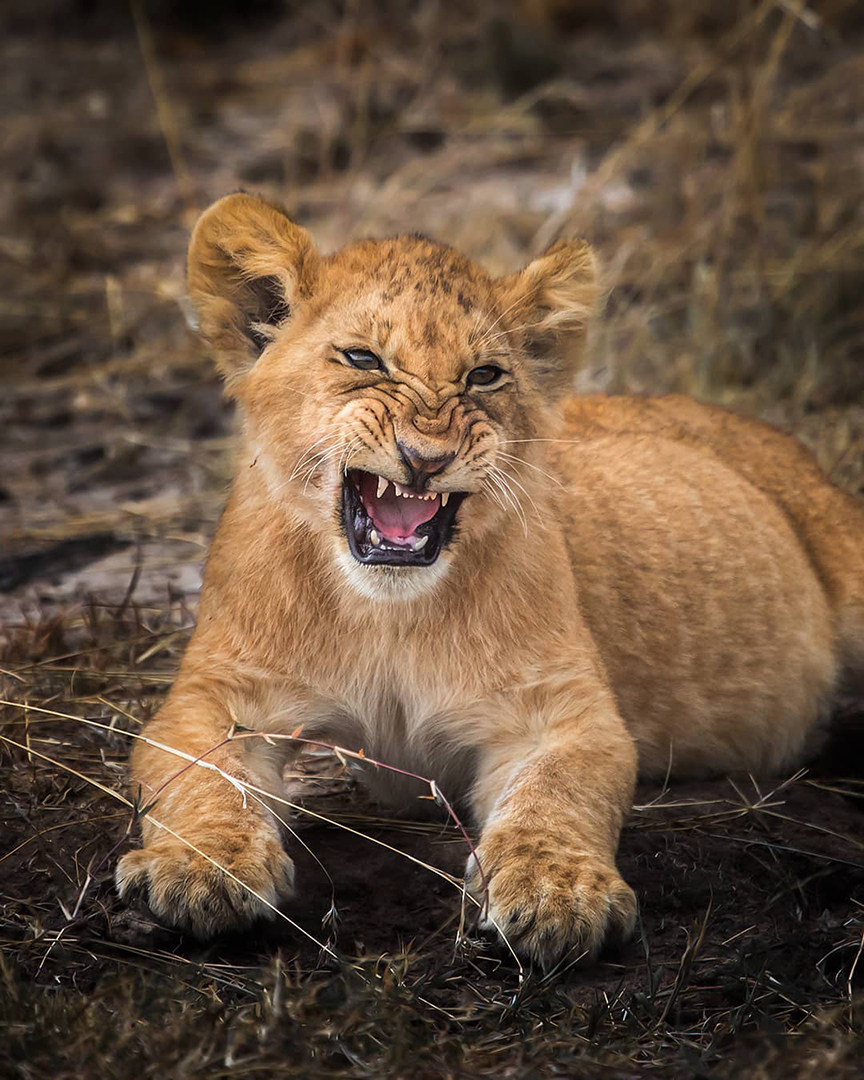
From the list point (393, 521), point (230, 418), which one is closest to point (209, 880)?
point (393, 521)

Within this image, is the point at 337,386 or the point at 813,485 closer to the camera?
the point at 337,386

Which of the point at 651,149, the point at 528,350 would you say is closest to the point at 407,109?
the point at 651,149

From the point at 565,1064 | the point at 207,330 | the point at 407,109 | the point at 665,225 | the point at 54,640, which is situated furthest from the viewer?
the point at 407,109

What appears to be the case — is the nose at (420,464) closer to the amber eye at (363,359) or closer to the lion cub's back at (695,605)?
the amber eye at (363,359)

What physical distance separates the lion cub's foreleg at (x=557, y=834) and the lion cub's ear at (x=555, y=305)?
32.7 inches

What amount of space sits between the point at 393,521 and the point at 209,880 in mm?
856

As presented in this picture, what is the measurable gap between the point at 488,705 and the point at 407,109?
7.44 meters

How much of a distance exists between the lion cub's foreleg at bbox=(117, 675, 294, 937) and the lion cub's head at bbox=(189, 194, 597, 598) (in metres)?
0.46

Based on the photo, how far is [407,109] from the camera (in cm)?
994

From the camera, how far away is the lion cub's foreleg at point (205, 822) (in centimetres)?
278

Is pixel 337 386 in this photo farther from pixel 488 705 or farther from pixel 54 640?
pixel 54 640

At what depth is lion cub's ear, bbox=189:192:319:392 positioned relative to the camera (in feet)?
10.8

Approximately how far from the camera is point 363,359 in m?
3.13

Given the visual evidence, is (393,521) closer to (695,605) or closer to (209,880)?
(209,880)
